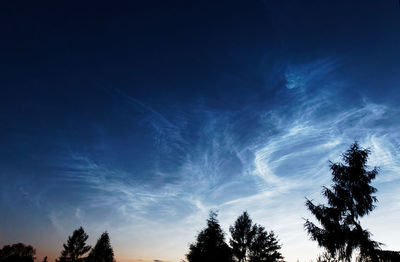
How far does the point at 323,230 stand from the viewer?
19.2 m

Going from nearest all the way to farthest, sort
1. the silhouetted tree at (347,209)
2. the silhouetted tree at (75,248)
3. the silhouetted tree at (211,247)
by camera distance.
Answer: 1. the silhouetted tree at (347,209)
2. the silhouetted tree at (211,247)
3. the silhouetted tree at (75,248)

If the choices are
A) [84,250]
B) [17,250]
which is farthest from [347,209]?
[17,250]

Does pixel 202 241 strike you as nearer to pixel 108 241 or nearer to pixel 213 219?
pixel 213 219

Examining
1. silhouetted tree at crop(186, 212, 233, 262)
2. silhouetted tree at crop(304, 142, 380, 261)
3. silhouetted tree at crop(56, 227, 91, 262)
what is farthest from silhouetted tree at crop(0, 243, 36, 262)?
silhouetted tree at crop(304, 142, 380, 261)

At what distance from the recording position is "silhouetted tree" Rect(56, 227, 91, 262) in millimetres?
59594

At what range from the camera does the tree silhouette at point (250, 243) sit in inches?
1491

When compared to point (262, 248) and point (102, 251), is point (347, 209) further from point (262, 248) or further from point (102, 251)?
point (102, 251)

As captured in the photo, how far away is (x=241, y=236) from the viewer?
128ft

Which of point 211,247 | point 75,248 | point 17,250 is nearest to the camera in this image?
point 211,247

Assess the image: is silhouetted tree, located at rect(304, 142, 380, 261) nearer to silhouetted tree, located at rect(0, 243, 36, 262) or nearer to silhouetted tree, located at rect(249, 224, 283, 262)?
silhouetted tree, located at rect(249, 224, 283, 262)

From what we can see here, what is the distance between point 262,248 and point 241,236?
473cm

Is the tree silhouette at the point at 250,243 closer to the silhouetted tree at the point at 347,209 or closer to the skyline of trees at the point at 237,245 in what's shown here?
the skyline of trees at the point at 237,245

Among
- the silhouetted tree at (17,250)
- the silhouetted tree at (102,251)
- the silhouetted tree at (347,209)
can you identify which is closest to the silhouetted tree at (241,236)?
the silhouetted tree at (347,209)

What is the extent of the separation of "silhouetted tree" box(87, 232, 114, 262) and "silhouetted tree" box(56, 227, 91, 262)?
2746mm
